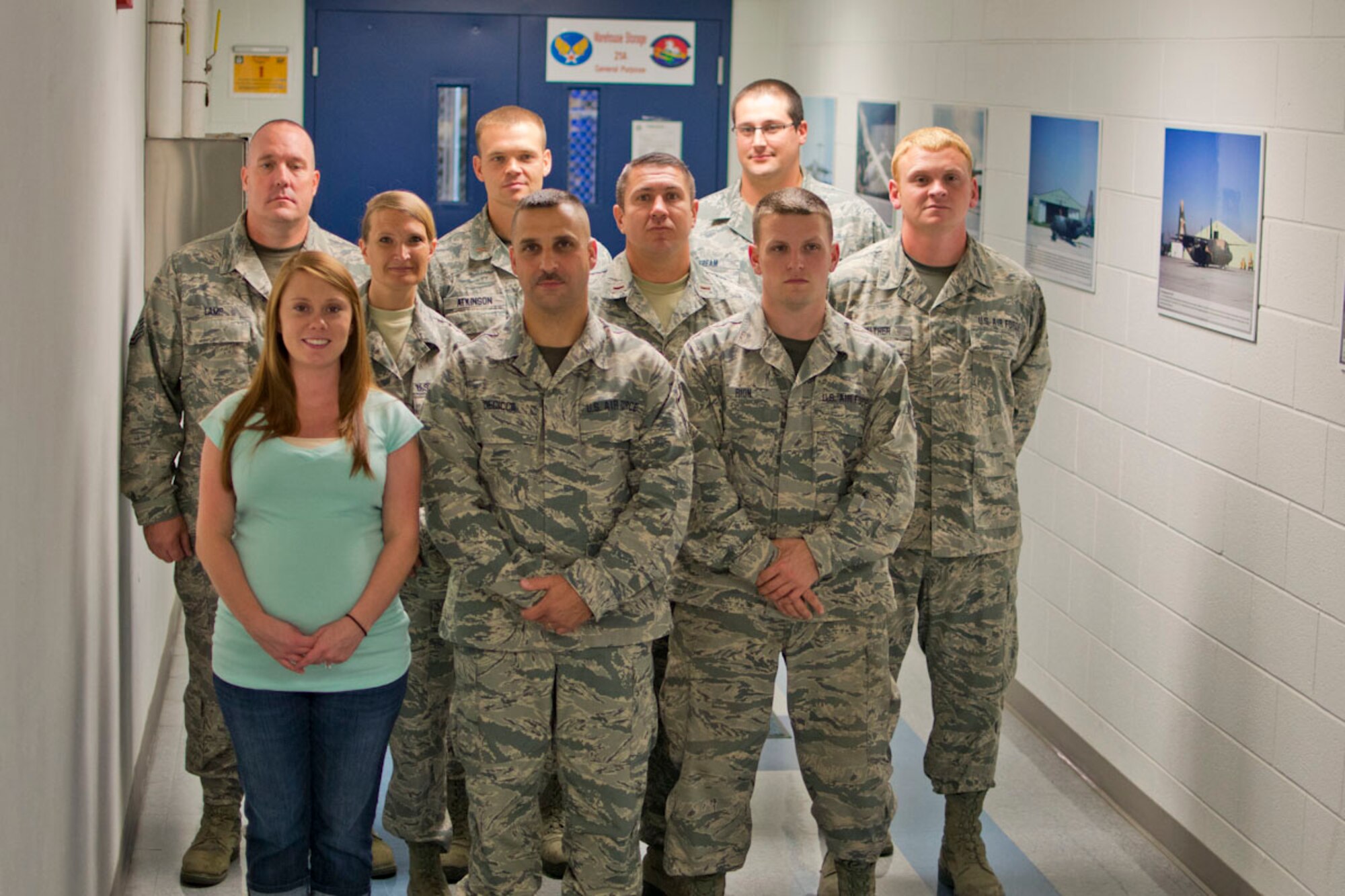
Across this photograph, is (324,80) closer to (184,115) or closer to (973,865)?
(184,115)

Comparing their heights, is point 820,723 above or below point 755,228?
below

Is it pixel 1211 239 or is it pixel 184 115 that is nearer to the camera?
pixel 1211 239

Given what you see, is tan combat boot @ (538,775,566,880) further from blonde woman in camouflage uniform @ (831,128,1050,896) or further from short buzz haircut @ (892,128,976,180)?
short buzz haircut @ (892,128,976,180)

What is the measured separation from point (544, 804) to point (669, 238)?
146 cm

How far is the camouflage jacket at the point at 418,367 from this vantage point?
10.9ft

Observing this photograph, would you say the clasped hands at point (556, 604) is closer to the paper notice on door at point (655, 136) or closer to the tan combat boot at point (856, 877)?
the tan combat boot at point (856, 877)

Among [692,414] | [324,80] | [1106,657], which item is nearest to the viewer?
[692,414]

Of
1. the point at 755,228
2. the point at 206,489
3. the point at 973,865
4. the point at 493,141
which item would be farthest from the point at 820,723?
the point at 493,141

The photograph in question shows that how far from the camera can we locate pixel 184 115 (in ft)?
17.3

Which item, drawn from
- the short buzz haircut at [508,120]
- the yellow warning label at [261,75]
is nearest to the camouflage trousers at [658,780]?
the short buzz haircut at [508,120]

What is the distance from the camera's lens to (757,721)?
3.29 meters

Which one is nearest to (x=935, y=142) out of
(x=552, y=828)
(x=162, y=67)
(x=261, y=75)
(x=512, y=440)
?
(x=512, y=440)

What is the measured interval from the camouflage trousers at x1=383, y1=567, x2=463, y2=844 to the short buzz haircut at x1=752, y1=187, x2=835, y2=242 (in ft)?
3.60

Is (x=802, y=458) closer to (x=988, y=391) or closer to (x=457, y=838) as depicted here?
(x=988, y=391)
